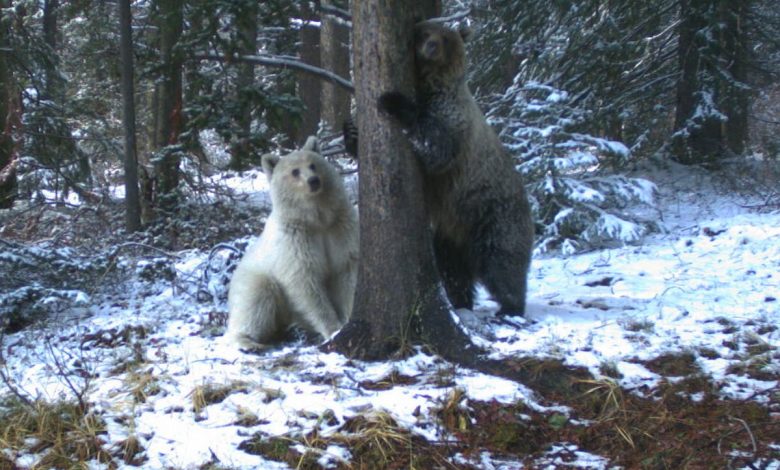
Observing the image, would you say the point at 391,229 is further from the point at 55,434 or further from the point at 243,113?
the point at 243,113

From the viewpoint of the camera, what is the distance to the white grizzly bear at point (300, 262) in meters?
6.26

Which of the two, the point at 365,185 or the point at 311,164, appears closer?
the point at 365,185

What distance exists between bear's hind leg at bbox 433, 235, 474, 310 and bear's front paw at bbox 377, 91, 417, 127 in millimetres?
1695

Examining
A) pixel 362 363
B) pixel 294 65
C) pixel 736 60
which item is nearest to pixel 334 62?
pixel 294 65

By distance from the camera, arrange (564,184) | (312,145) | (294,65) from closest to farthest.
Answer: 1. (312,145)
2. (294,65)
3. (564,184)

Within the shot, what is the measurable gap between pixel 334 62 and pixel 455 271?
1015cm

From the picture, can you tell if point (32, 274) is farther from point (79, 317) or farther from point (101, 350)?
point (101, 350)

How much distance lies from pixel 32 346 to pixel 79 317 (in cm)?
106

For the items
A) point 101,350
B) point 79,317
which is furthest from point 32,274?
point 101,350

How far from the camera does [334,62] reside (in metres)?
16.0

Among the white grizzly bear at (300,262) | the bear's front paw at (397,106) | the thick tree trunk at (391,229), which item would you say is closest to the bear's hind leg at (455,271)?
the white grizzly bear at (300,262)

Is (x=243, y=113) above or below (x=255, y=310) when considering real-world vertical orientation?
above

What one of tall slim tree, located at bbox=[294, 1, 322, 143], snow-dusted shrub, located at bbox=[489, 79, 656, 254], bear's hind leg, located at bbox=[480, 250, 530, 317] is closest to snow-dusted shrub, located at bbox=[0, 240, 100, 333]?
bear's hind leg, located at bbox=[480, 250, 530, 317]

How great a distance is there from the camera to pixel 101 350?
5.94m
